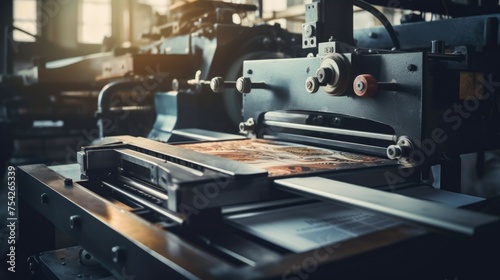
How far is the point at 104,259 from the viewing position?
831mm

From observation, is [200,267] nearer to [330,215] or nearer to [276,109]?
[330,215]

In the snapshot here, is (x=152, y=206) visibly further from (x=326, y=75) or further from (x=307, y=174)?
(x=326, y=75)

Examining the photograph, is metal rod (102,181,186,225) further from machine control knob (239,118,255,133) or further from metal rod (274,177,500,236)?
machine control knob (239,118,255,133)

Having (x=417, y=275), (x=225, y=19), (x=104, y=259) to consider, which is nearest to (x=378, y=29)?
(x=225, y=19)

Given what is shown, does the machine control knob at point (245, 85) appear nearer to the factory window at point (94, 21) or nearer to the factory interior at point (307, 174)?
the factory interior at point (307, 174)

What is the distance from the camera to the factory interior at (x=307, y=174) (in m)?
0.69

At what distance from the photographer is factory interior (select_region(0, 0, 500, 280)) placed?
69 cm

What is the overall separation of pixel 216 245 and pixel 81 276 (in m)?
0.57

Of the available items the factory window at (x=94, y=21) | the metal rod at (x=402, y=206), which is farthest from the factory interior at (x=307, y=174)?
the factory window at (x=94, y=21)

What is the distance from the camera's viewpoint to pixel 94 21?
8.00 metres

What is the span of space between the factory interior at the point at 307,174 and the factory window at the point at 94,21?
6.06 meters

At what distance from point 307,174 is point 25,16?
7362 mm

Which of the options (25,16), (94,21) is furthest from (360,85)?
(94,21)

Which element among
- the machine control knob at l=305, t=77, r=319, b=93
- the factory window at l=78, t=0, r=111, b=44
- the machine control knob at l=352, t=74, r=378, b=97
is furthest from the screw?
the factory window at l=78, t=0, r=111, b=44
